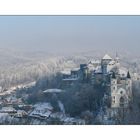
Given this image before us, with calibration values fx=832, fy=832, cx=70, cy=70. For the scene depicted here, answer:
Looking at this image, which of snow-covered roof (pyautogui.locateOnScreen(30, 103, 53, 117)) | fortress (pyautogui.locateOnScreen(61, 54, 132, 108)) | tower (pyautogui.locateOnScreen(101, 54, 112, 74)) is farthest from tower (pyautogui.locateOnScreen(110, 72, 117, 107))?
snow-covered roof (pyautogui.locateOnScreen(30, 103, 53, 117))

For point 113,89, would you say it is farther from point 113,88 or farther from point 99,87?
point 99,87

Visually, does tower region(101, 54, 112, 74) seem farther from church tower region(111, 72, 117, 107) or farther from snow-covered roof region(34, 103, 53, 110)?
snow-covered roof region(34, 103, 53, 110)

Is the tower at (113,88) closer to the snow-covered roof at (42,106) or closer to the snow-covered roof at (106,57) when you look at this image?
the snow-covered roof at (106,57)

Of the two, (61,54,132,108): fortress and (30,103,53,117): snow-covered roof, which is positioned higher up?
(61,54,132,108): fortress

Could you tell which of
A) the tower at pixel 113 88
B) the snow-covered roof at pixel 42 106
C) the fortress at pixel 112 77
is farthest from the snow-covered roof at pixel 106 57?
the snow-covered roof at pixel 42 106

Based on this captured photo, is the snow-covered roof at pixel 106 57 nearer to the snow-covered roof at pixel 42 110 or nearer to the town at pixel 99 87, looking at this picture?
the town at pixel 99 87

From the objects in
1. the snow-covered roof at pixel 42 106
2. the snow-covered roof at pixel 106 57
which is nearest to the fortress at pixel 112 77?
the snow-covered roof at pixel 106 57

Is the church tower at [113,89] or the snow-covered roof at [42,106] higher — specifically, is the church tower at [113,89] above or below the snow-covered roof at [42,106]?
above

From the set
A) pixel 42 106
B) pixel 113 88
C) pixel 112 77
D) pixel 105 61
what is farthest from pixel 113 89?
pixel 42 106

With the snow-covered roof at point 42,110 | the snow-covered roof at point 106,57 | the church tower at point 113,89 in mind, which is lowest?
the snow-covered roof at point 42,110
